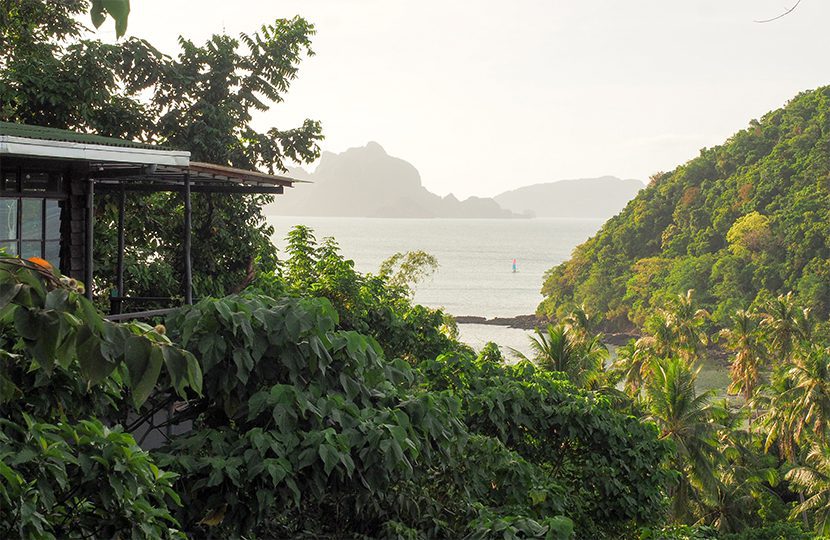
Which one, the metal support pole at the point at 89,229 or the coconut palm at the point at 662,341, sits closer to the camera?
the metal support pole at the point at 89,229

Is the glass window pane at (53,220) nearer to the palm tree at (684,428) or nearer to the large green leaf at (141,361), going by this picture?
the large green leaf at (141,361)

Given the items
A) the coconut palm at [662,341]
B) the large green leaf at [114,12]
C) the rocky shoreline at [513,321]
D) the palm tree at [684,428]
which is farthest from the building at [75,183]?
the rocky shoreline at [513,321]

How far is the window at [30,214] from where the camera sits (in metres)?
7.55

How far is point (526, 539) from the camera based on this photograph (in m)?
4.87

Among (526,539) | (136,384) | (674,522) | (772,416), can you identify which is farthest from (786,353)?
(136,384)

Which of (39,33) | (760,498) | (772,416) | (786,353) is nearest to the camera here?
(39,33)

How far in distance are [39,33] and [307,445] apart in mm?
12562

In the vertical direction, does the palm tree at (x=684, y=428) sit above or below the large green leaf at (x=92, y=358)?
below

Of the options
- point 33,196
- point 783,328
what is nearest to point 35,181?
point 33,196

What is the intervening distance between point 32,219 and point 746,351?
38.8 m

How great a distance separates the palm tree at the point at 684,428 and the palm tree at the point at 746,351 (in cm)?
1563

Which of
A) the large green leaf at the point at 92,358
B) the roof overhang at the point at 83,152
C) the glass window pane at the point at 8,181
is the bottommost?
the large green leaf at the point at 92,358

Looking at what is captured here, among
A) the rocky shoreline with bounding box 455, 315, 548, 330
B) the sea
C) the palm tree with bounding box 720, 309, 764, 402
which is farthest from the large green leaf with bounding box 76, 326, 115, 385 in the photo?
the rocky shoreline with bounding box 455, 315, 548, 330

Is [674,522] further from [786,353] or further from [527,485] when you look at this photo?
[527,485]
